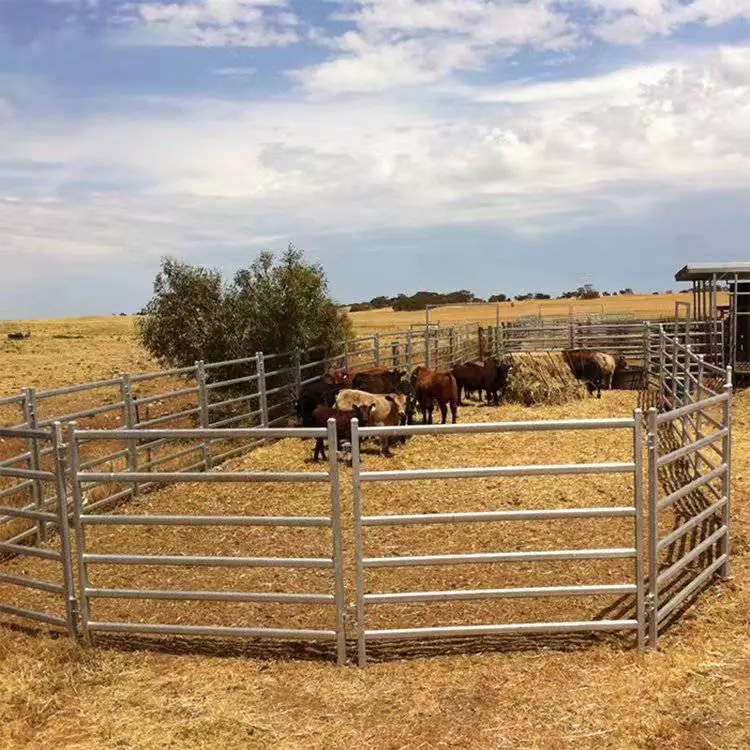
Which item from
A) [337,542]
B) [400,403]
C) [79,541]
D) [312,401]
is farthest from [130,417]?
[337,542]

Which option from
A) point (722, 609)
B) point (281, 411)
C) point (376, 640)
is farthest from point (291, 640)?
point (281, 411)

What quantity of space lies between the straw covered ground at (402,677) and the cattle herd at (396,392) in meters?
2.93

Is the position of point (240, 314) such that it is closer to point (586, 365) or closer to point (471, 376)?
point (471, 376)

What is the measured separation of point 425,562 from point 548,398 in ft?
43.3

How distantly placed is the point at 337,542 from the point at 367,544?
2.51m

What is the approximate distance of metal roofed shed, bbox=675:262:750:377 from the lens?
20.3 m

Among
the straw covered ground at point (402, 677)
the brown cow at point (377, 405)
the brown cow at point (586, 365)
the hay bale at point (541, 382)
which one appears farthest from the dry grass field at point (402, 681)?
the brown cow at point (586, 365)

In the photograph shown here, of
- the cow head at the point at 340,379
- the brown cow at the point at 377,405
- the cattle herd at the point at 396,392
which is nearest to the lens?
the cattle herd at the point at 396,392

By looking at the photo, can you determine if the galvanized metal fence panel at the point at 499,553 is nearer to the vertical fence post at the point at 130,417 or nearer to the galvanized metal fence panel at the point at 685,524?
the galvanized metal fence panel at the point at 685,524

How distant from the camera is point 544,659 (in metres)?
5.09

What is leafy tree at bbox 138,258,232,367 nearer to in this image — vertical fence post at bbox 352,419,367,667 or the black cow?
the black cow

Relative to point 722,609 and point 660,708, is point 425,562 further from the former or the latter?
point 722,609

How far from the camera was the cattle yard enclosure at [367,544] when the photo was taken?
512cm

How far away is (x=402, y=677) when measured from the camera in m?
4.93
